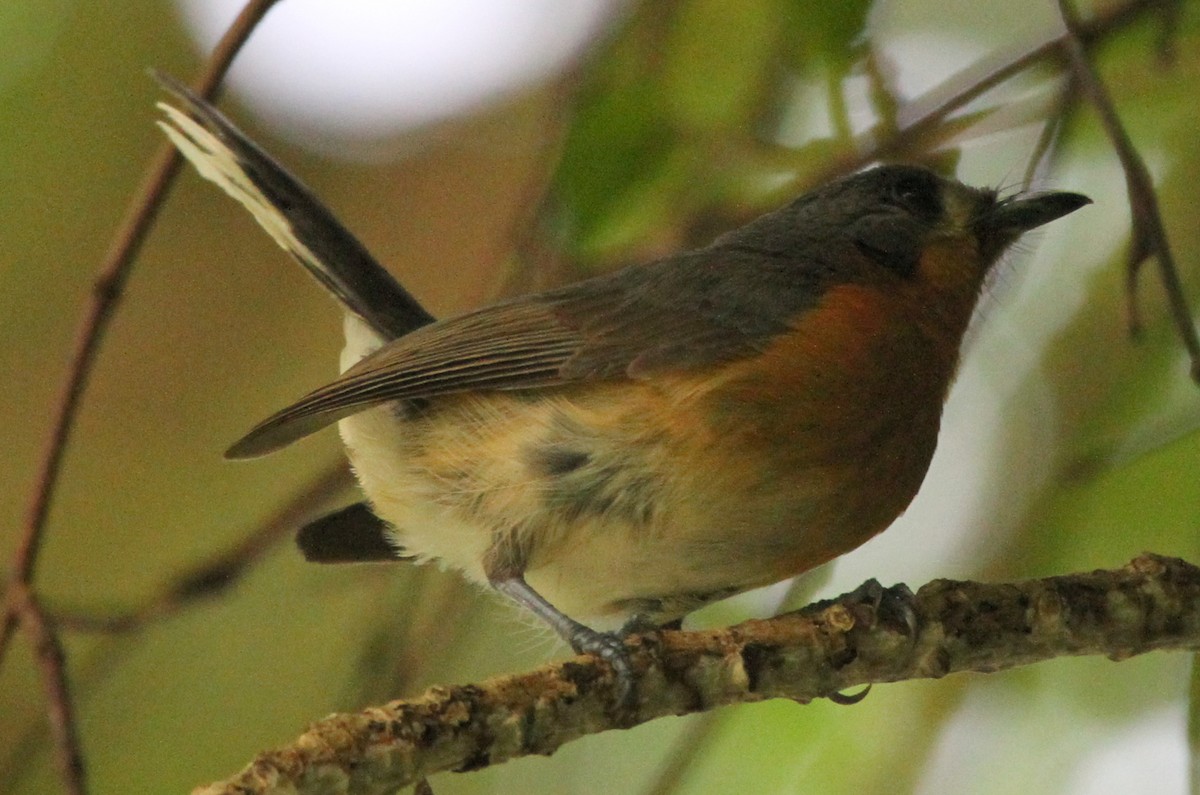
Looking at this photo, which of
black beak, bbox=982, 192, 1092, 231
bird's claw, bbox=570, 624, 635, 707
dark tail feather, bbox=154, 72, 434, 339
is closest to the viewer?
bird's claw, bbox=570, 624, 635, 707

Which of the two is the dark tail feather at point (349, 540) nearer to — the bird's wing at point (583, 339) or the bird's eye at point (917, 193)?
the bird's wing at point (583, 339)

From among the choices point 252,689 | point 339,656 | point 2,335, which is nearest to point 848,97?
point 339,656

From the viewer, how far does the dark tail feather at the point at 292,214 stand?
3404mm

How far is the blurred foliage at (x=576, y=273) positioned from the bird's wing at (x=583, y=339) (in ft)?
1.11

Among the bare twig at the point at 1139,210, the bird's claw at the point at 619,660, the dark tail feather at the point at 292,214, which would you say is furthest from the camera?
the dark tail feather at the point at 292,214

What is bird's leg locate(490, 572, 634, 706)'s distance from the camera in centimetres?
226

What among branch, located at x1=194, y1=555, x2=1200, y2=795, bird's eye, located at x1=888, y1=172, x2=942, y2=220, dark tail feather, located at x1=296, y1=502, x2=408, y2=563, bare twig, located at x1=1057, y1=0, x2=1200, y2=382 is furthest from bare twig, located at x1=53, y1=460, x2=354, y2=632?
bare twig, located at x1=1057, y1=0, x2=1200, y2=382

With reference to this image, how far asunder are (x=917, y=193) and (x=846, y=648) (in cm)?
148

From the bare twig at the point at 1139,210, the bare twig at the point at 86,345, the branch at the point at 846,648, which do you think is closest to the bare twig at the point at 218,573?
the bare twig at the point at 86,345

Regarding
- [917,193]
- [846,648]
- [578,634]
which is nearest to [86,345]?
[578,634]

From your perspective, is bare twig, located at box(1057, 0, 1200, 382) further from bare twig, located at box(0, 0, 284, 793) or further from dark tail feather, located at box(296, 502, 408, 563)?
dark tail feather, located at box(296, 502, 408, 563)

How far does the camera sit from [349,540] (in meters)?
3.67

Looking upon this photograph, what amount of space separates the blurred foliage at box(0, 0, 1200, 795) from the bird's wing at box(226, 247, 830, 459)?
0.34 meters

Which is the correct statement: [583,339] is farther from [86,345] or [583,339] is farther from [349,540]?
[86,345]
